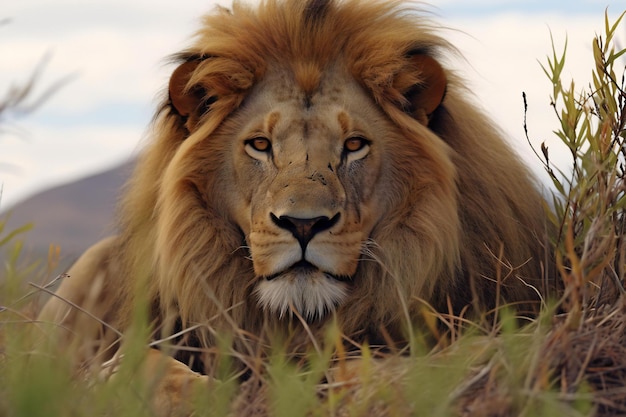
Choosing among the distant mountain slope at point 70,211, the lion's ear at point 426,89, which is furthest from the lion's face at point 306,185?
the distant mountain slope at point 70,211

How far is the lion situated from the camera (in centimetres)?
359

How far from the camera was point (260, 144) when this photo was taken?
376cm

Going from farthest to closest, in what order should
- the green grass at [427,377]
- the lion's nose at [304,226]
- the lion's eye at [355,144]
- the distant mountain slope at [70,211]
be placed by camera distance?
1. the distant mountain slope at [70,211]
2. the lion's eye at [355,144]
3. the lion's nose at [304,226]
4. the green grass at [427,377]

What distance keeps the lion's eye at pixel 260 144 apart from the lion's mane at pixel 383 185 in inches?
5.9

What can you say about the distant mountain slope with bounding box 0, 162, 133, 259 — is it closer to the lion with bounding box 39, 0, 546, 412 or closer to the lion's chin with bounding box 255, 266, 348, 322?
the lion with bounding box 39, 0, 546, 412

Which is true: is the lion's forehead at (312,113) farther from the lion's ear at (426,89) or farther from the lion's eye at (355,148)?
the lion's ear at (426,89)

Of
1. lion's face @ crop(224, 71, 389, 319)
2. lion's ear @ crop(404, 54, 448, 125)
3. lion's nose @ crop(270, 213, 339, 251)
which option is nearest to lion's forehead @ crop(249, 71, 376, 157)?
lion's face @ crop(224, 71, 389, 319)

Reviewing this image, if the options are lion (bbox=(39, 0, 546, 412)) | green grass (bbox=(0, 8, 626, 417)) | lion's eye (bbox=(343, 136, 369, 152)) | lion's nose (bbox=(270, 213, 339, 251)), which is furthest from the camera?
lion's eye (bbox=(343, 136, 369, 152))

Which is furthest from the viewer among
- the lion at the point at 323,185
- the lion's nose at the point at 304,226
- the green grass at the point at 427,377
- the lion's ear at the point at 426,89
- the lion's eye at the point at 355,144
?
the lion's ear at the point at 426,89

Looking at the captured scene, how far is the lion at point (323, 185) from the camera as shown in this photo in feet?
11.8

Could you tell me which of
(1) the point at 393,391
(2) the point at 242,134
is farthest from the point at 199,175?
(1) the point at 393,391

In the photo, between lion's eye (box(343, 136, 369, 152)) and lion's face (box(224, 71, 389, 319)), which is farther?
lion's eye (box(343, 136, 369, 152))

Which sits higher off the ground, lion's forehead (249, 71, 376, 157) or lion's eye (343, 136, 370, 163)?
lion's forehead (249, 71, 376, 157)

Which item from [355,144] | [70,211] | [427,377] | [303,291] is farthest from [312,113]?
[70,211]
